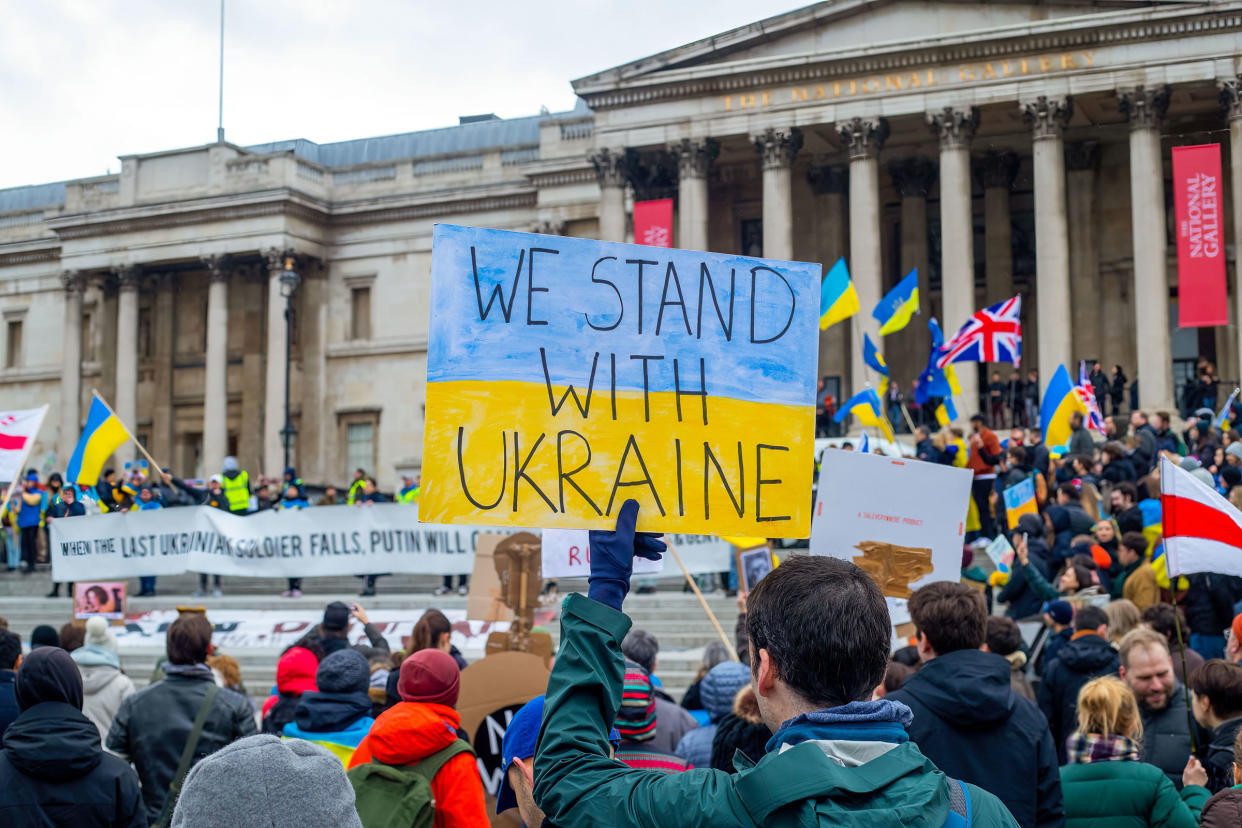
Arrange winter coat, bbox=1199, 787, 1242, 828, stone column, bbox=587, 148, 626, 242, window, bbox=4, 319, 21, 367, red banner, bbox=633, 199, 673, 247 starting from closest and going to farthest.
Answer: winter coat, bbox=1199, 787, 1242, 828, red banner, bbox=633, 199, 673, 247, stone column, bbox=587, 148, 626, 242, window, bbox=4, 319, 21, 367

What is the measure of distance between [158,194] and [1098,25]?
29.3m

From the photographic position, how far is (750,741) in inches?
192

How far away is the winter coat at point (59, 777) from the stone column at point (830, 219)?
33.5 metres

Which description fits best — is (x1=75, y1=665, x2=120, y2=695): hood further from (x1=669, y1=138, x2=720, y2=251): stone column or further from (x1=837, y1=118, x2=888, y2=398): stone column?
(x1=669, y1=138, x2=720, y2=251): stone column

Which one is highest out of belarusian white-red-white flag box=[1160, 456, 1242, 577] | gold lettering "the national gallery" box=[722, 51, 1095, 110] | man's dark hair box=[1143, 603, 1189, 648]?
gold lettering "the national gallery" box=[722, 51, 1095, 110]

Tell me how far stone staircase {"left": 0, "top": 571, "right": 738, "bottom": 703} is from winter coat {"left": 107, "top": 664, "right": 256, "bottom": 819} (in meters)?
8.39

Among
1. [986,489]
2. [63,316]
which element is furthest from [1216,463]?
[63,316]

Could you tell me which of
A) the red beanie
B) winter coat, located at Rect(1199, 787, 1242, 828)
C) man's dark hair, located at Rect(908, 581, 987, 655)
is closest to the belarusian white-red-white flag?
man's dark hair, located at Rect(908, 581, 987, 655)

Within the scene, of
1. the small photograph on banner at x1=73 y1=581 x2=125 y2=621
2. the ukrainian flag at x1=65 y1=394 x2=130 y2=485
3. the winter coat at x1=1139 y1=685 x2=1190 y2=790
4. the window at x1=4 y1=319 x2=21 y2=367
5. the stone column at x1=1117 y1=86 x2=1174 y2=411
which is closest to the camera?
the winter coat at x1=1139 y1=685 x2=1190 y2=790

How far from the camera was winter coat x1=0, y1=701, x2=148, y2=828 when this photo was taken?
14.9 ft

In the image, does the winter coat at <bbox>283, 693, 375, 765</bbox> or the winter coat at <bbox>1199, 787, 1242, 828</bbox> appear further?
the winter coat at <bbox>283, 693, 375, 765</bbox>

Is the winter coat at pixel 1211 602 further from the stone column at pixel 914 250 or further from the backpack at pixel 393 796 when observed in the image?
the stone column at pixel 914 250

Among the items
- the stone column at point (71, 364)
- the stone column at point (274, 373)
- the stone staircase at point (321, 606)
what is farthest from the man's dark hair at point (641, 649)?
the stone column at point (71, 364)

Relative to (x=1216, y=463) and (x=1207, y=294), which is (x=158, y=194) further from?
(x=1216, y=463)
